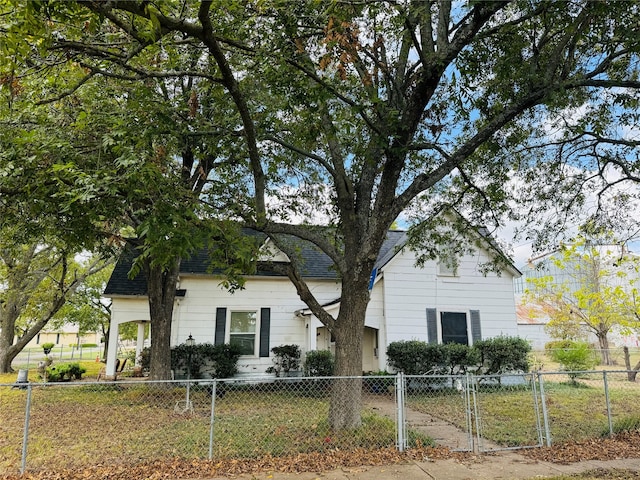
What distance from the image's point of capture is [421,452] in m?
6.51

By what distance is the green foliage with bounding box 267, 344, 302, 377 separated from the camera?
47.3ft

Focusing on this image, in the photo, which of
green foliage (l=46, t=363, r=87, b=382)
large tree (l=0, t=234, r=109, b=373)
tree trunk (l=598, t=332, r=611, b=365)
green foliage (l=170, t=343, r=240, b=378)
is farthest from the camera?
tree trunk (l=598, t=332, r=611, b=365)

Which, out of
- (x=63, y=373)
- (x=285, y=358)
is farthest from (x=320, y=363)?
(x=63, y=373)

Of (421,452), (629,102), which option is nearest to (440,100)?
(629,102)

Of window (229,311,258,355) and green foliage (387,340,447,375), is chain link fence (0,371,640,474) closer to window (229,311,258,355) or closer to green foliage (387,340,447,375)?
green foliage (387,340,447,375)

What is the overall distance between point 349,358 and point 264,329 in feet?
25.9

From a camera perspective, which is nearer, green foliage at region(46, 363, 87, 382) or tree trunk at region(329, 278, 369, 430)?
tree trunk at region(329, 278, 369, 430)

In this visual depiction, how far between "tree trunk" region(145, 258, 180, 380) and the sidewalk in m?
7.19

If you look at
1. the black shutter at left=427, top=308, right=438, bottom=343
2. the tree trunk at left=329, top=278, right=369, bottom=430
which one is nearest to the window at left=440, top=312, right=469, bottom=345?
the black shutter at left=427, top=308, right=438, bottom=343

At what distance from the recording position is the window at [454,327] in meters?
14.6

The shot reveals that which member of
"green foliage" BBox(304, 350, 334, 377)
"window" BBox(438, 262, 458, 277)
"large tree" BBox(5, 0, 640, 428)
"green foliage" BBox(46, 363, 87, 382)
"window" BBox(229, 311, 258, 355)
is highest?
"large tree" BBox(5, 0, 640, 428)

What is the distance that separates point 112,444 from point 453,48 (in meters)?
8.57

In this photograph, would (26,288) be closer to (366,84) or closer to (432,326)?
(432,326)

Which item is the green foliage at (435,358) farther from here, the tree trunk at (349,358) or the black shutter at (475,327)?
the tree trunk at (349,358)
